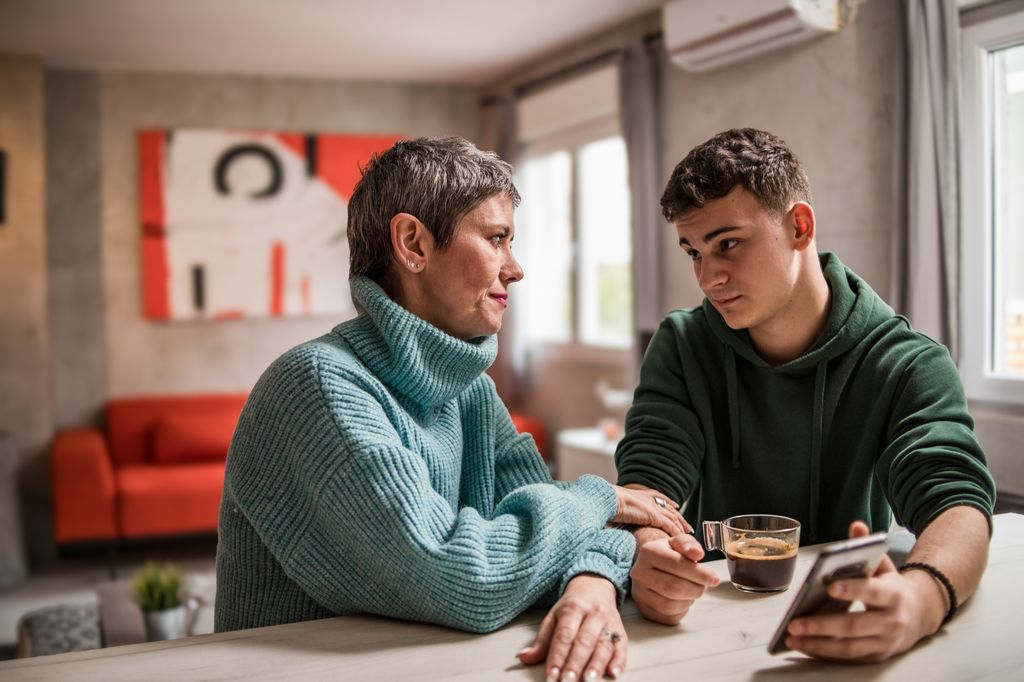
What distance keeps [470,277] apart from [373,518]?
1.35 ft

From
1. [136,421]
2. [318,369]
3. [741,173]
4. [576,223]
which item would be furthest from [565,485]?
[136,421]

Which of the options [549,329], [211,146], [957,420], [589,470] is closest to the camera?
[957,420]

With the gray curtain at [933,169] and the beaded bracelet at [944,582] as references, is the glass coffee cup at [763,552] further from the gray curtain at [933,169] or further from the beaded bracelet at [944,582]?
the gray curtain at [933,169]

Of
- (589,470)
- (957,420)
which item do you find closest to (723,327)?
(957,420)

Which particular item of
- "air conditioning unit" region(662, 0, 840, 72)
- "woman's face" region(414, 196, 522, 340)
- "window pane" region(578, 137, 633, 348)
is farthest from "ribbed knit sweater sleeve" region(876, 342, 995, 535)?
"window pane" region(578, 137, 633, 348)

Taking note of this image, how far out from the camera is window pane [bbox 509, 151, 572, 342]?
17.8 ft

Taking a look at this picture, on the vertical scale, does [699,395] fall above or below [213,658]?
above

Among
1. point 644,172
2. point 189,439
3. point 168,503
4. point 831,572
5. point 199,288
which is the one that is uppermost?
point 644,172

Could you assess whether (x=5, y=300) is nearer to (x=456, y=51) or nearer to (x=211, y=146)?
(x=211, y=146)

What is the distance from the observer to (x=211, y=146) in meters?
5.31

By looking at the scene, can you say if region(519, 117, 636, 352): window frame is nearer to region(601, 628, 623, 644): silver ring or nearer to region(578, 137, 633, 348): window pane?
region(578, 137, 633, 348): window pane

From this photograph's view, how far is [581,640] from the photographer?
0.98 meters

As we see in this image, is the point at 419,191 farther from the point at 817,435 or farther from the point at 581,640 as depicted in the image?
the point at 817,435

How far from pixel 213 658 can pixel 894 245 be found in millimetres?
2616
